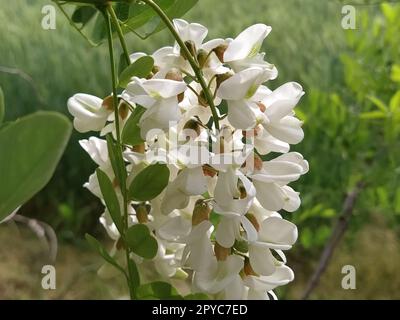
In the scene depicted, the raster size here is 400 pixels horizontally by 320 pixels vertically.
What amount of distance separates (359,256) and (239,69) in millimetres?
1426

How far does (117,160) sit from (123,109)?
0.12 feet

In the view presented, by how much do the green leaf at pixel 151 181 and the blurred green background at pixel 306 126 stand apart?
0.57 meters

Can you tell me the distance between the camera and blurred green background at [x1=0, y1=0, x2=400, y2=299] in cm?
103

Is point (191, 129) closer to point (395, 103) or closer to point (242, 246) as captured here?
point (242, 246)

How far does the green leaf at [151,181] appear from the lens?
352mm

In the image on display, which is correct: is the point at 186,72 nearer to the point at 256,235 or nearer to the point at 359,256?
the point at 256,235

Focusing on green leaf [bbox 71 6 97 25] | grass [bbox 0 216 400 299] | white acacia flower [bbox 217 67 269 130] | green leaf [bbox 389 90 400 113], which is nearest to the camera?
white acacia flower [bbox 217 67 269 130]

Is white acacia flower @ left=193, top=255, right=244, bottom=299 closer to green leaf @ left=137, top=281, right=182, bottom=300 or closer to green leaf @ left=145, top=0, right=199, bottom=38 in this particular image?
green leaf @ left=137, top=281, right=182, bottom=300

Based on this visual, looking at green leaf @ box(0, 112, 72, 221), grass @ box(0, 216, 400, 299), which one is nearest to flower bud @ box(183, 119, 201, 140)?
green leaf @ box(0, 112, 72, 221)

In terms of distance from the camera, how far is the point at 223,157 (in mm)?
331

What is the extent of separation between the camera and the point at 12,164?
0.23 meters

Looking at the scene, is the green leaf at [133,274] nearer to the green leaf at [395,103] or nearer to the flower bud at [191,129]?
the flower bud at [191,129]

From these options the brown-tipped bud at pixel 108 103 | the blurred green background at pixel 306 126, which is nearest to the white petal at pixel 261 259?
the brown-tipped bud at pixel 108 103

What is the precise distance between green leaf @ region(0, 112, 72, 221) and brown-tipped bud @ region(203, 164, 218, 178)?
0.42ft
